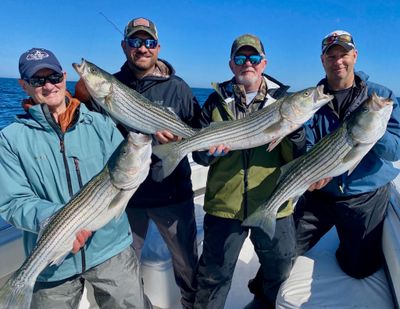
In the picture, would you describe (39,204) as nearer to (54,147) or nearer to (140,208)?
(54,147)

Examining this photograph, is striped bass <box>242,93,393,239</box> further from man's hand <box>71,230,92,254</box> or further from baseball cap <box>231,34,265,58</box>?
man's hand <box>71,230,92,254</box>

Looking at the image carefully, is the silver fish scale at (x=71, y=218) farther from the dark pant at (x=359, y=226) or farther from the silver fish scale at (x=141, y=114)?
→ the dark pant at (x=359, y=226)

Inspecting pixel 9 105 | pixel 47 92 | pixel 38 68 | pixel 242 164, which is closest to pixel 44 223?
pixel 47 92

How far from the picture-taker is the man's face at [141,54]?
3.91m

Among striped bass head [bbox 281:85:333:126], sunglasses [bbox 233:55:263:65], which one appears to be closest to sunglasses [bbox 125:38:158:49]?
sunglasses [bbox 233:55:263:65]

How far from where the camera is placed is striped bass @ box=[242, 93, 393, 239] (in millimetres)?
3152

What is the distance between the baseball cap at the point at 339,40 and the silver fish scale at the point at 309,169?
3.83 feet

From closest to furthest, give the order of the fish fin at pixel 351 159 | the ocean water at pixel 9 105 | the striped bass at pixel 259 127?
1. the fish fin at pixel 351 159
2. the striped bass at pixel 259 127
3. the ocean water at pixel 9 105

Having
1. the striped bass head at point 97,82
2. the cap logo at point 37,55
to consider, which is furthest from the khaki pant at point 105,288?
the cap logo at point 37,55

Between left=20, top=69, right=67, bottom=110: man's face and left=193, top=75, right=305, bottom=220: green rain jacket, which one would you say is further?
left=193, top=75, right=305, bottom=220: green rain jacket

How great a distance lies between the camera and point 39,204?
2900mm

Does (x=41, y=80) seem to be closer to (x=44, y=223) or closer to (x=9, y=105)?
(x=44, y=223)

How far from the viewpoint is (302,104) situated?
11.1 feet

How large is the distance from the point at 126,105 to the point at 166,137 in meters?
0.53
